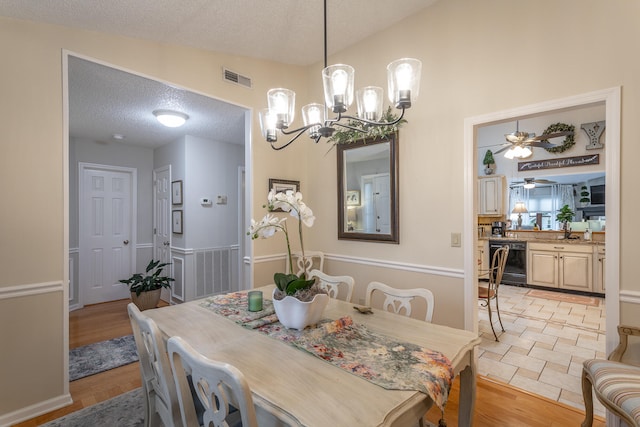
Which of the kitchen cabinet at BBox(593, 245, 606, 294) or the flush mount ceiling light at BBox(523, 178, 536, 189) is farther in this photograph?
the flush mount ceiling light at BBox(523, 178, 536, 189)

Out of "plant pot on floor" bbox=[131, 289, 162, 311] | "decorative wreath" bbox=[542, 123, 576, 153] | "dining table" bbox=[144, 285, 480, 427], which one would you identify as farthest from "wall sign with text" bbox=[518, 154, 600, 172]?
"plant pot on floor" bbox=[131, 289, 162, 311]

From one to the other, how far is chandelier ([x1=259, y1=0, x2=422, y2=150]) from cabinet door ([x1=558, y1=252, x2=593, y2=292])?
485cm

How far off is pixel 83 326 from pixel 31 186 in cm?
246

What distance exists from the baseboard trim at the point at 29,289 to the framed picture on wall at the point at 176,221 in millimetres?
2290

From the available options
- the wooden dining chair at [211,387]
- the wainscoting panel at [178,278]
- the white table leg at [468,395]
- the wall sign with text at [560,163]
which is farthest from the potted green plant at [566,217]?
the wainscoting panel at [178,278]

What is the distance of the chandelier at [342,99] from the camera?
1.42 meters

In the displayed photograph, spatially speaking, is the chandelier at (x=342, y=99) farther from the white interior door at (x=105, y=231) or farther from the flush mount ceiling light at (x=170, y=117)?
the white interior door at (x=105, y=231)

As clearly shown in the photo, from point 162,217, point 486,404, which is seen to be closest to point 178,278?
point 162,217

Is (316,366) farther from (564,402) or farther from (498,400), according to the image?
Answer: (564,402)

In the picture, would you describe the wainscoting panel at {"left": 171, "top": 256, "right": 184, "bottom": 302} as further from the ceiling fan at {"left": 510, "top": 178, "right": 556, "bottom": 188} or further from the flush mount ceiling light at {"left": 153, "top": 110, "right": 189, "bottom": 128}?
the ceiling fan at {"left": 510, "top": 178, "right": 556, "bottom": 188}

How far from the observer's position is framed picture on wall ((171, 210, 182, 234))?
4.38 metres

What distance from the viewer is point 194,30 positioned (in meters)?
2.49

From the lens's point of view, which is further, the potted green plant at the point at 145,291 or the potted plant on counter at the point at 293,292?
the potted green plant at the point at 145,291

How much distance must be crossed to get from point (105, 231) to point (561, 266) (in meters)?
7.37
